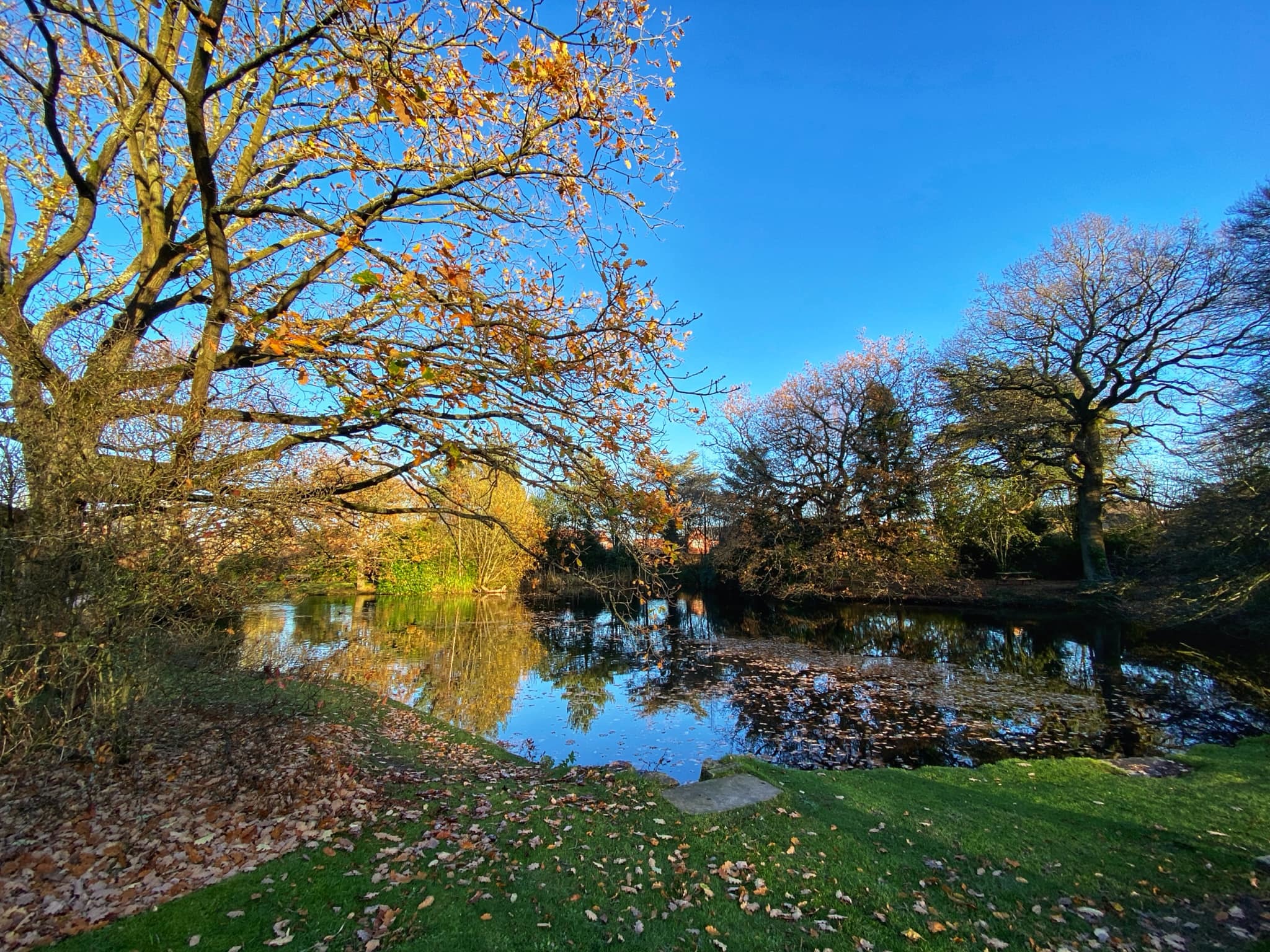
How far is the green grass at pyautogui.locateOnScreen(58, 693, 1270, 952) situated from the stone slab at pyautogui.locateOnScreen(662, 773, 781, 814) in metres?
0.17

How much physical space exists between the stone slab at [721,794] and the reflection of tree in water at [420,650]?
5.47 meters

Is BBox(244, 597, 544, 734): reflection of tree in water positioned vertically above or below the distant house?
below

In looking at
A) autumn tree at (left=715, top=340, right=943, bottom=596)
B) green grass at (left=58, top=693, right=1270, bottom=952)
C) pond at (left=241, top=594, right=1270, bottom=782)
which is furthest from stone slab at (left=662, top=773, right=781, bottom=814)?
autumn tree at (left=715, top=340, right=943, bottom=596)

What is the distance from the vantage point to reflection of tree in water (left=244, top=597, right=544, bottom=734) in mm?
11227

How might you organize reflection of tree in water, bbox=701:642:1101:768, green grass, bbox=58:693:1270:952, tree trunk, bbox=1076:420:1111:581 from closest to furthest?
green grass, bbox=58:693:1270:952, reflection of tree in water, bbox=701:642:1101:768, tree trunk, bbox=1076:420:1111:581

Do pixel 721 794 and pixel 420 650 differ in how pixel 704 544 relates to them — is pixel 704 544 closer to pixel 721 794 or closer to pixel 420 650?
pixel 420 650

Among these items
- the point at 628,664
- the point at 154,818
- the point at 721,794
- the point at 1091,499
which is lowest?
the point at 628,664

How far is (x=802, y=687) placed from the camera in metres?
13.1

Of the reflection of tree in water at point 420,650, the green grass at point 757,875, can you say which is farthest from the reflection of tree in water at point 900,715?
the reflection of tree in water at point 420,650

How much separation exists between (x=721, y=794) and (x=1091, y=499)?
24.4m

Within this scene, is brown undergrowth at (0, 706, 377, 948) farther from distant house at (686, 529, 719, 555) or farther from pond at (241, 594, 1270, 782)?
distant house at (686, 529, 719, 555)

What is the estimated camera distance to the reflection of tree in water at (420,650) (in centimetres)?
1123

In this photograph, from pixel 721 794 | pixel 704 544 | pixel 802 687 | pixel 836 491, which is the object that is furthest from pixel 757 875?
pixel 704 544

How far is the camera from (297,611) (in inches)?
1009
